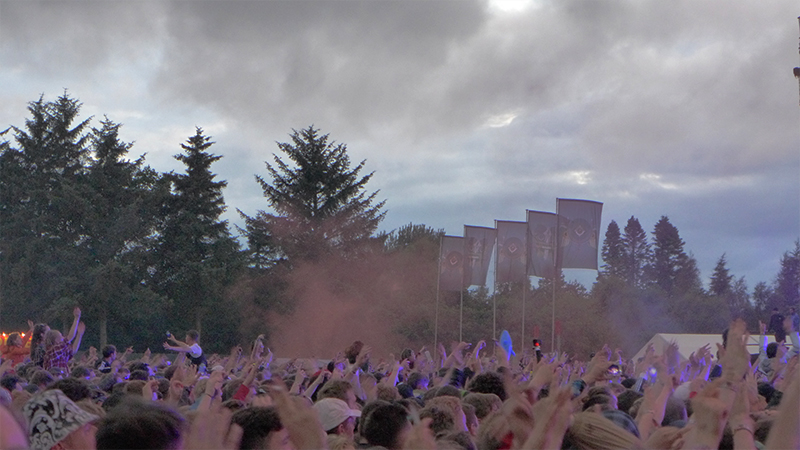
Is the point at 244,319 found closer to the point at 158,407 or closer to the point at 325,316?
the point at 325,316

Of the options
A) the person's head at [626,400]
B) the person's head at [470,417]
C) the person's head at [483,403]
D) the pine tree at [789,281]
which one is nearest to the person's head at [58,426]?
the person's head at [470,417]

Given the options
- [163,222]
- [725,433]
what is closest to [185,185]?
[163,222]

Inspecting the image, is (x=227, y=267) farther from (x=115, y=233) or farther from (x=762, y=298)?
(x=762, y=298)

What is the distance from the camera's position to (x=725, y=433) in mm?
3648

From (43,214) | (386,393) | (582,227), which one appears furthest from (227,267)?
→ (386,393)

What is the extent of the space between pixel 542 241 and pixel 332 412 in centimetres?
2314

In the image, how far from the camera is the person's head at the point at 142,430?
2758 millimetres

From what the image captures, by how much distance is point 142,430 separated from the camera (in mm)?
2768

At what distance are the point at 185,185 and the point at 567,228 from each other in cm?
2593

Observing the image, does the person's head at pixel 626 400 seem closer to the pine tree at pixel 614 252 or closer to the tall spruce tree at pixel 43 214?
the tall spruce tree at pixel 43 214

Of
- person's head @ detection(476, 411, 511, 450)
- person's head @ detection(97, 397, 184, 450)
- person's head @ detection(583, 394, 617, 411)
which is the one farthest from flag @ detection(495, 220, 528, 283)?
person's head @ detection(97, 397, 184, 450)

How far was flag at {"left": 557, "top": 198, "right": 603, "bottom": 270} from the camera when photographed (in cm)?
2602

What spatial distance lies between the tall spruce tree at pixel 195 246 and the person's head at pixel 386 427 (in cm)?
3955

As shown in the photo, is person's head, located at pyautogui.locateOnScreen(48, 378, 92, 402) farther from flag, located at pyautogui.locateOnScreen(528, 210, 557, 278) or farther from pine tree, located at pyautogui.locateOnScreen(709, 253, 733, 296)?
pine tree, located at pyautogui.locateOnScreen(709, 253, 733, 296)
